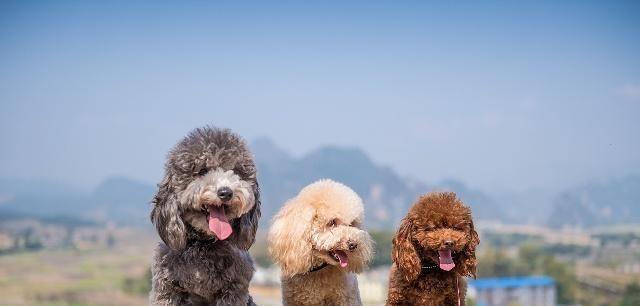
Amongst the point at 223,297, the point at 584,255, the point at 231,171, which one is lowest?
the point at 223,297

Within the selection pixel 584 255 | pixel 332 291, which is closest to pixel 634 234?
pixel 584 255

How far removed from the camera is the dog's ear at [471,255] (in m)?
4.41

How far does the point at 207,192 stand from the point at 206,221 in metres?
0.21

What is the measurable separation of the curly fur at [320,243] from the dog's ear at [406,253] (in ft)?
0.72

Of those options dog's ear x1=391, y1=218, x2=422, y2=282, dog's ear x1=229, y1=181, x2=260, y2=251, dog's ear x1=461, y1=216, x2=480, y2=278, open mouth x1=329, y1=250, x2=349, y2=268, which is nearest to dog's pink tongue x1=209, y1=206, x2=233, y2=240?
dog's ear x1=229, y1=181, x2=260, y2=251

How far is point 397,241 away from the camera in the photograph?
447 centimetres

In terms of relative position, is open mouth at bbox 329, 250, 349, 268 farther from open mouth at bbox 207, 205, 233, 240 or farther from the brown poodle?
open mouth at bbox 207, 205, 233, 240

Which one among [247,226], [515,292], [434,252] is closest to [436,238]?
[434,252]

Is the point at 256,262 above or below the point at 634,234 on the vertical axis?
below

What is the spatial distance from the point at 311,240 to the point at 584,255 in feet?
358

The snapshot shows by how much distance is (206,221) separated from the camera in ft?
13.0

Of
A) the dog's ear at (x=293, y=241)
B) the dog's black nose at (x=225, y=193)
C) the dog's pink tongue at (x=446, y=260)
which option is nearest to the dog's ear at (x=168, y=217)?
the dog's black nose at (x=225, y=193)

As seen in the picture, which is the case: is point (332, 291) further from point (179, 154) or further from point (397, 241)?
point (179, 154)

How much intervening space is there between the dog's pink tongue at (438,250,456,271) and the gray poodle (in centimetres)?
117
